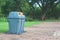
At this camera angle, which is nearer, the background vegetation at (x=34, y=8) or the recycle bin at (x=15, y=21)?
the recycle bin at (x=15, y=21)

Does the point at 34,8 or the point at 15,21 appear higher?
the point at 15,21

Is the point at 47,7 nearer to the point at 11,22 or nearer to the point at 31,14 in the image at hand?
the point at 31,14

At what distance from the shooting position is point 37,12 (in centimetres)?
4531

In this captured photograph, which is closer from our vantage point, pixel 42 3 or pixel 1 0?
pixel 1 0

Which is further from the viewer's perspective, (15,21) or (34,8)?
(34,8)

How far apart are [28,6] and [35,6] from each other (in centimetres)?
205

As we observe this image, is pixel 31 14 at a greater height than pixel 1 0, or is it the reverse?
pixel 1 0

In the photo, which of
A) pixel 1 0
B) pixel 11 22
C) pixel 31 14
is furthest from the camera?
pixel 31 14

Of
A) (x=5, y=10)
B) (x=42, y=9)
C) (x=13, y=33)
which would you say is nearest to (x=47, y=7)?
(x=42, y=9)

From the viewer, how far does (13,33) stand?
1325 cm

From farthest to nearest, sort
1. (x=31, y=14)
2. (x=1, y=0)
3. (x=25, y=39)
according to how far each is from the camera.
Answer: (x=31, y=14) → (x=1, y=0) → (x=25, y=39)

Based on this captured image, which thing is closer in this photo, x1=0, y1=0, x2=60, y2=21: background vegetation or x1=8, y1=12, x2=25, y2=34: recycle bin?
x1=8, y1=12, x2=25, y2=34: recycle bin

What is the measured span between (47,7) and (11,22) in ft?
104

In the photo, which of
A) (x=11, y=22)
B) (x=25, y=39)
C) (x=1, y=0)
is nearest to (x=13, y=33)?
(x=11, y=22)
